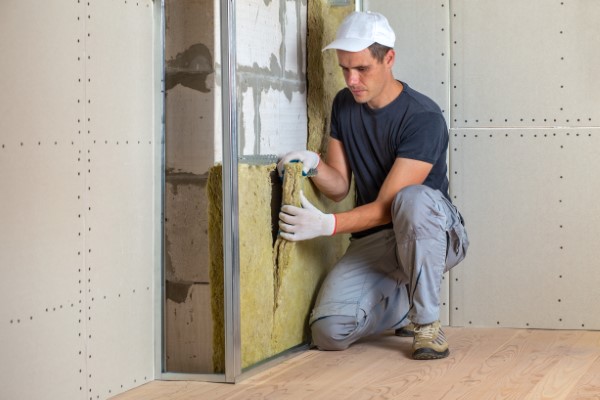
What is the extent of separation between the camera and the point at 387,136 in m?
3.31

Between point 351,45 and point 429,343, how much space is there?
42.0 inches

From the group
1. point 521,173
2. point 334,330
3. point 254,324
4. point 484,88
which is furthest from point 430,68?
point 254,324

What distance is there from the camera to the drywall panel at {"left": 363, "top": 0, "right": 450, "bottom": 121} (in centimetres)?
371

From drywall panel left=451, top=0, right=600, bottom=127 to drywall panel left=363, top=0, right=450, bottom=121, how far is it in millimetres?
40

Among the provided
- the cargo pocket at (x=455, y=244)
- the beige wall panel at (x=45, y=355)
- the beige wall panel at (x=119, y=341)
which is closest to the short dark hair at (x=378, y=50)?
the cargo pocket at (x=455, y=244)

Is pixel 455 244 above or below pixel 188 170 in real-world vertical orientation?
below

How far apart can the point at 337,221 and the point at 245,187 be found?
0.45 m

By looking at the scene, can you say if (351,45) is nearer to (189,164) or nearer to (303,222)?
(303,222)

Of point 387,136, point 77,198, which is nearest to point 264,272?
point 387,136

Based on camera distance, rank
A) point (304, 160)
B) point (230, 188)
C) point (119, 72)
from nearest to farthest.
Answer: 1. point (119, 72)
2. point (230, 188)
3. point (304, 160)

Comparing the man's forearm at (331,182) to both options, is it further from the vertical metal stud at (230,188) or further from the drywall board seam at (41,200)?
the drywall board seam at (41,200)

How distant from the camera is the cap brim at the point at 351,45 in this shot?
10.4 feet

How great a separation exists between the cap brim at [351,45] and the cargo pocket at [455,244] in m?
0.72

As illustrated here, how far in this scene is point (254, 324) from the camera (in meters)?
2.88
